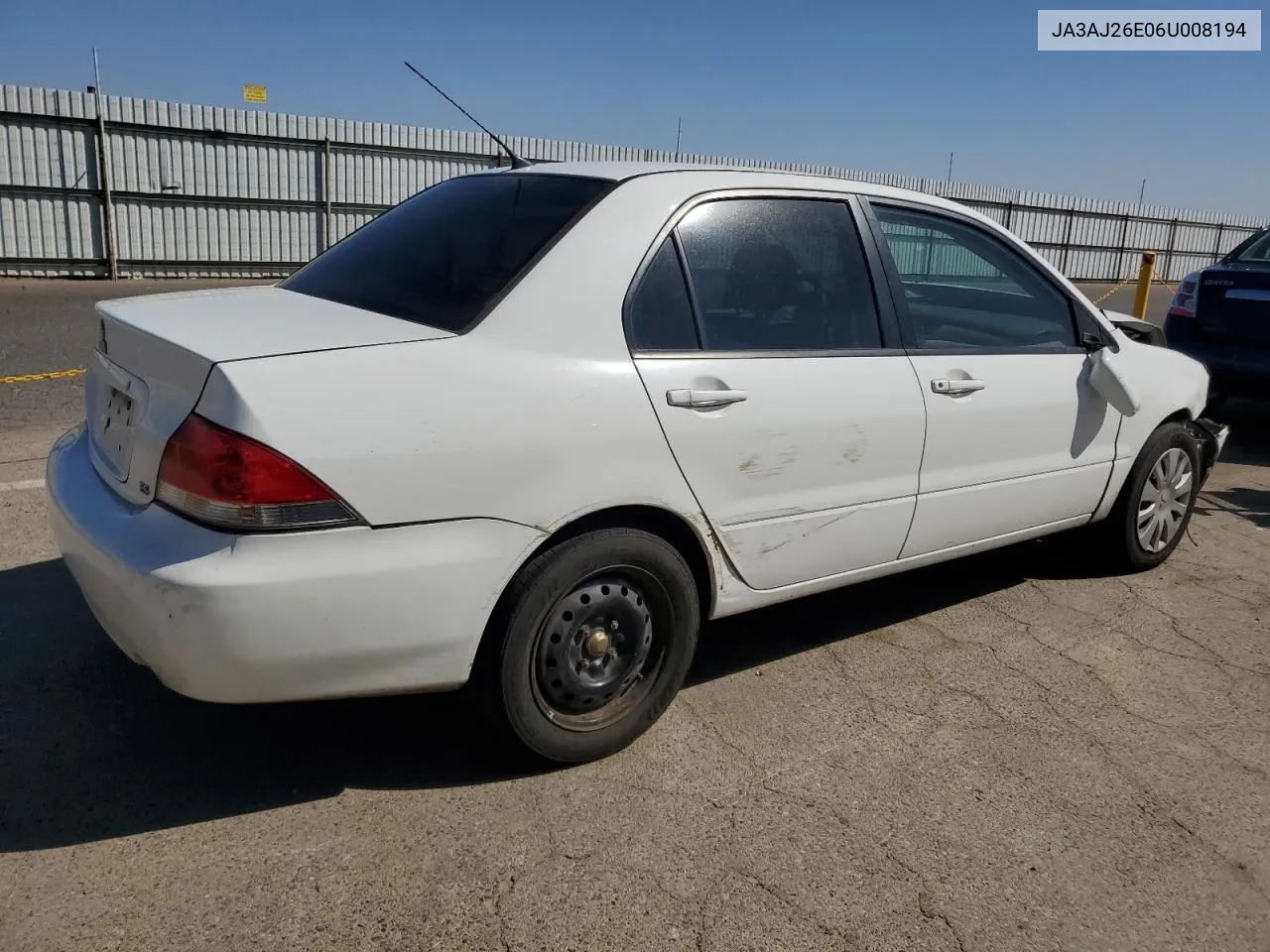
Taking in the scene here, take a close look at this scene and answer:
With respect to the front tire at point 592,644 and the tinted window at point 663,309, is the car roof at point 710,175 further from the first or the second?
the front tire at point 592,644

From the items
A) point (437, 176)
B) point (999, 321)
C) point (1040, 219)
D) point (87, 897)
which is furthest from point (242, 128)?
point (1040, 219)

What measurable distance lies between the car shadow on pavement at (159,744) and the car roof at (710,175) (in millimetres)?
1635

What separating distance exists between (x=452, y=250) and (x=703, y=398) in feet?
2.87

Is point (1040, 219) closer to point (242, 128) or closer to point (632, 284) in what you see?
point (242, 128)

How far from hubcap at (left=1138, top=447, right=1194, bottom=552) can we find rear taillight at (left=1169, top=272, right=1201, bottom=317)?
3.64 meters

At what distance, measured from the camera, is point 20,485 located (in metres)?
5.17

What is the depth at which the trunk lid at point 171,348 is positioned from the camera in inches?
97.9

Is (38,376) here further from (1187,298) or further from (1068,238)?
(1068,238)

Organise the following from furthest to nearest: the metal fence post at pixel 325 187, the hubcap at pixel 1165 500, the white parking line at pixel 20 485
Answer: the metal fence post at pixel 325 187
the white parking line at pixel 20 485
the hubcap at pixel 1165 500

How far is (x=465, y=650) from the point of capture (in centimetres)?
264

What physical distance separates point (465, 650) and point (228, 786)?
771 millimetres

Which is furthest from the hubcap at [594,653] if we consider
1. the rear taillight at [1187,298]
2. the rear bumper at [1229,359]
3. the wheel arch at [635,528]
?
the rear taillight at [1187,298]

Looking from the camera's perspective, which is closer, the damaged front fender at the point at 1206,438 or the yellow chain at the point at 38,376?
the damaged front fender at the point at 1206,438

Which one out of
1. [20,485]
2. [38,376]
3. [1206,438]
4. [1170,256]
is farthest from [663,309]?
[1170,256]
